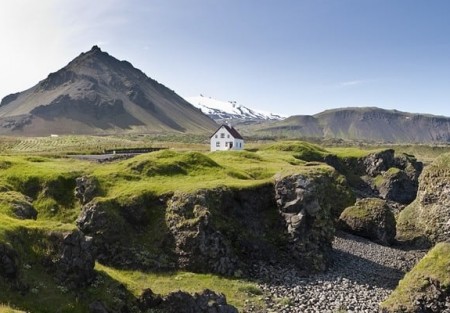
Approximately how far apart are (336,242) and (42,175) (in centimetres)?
4443

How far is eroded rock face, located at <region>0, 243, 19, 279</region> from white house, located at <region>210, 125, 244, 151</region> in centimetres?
11014

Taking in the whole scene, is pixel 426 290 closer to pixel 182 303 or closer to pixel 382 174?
pixel 182 303

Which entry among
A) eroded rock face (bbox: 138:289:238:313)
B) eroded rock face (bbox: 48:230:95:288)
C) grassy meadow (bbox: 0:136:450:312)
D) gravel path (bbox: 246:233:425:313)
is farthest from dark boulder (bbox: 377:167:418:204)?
eroded rock face (bbox: 48:230:95:288)

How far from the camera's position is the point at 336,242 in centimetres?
6481

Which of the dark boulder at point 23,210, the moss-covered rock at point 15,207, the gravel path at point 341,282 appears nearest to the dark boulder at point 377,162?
the gravel path at point 341,282

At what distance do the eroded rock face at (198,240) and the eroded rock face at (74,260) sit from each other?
48.8 feet

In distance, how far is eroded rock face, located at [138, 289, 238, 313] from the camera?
34.2m

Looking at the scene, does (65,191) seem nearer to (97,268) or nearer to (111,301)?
(97,268)

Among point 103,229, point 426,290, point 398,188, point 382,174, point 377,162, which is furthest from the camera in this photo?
point 377,162

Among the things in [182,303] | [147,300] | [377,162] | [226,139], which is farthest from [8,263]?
[377,162]

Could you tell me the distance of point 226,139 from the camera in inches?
5502

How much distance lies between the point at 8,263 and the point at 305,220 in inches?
1380

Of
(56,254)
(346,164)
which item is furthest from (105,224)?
(346,164)

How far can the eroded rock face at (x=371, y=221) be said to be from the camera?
69.4 m
